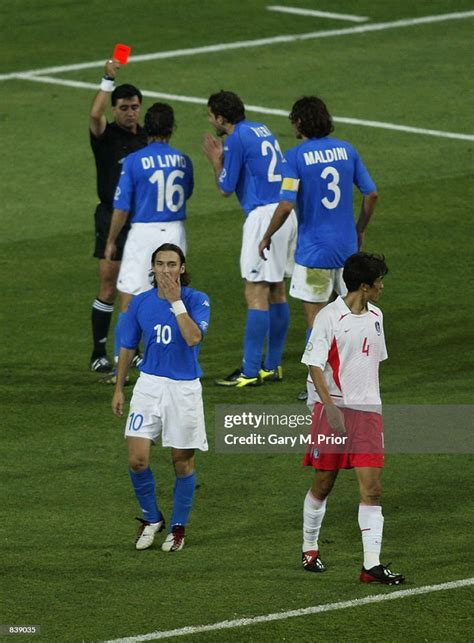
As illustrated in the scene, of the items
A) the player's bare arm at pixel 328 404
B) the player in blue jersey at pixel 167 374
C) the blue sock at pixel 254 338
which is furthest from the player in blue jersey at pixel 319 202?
the player's bare arm at pixel 328 404

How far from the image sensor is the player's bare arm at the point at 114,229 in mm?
15094

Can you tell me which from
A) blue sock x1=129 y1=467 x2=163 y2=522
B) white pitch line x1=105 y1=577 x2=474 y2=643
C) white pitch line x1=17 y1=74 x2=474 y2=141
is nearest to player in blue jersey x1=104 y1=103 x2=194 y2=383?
blue sock x1=129 y1=467 x2=163 y2=522

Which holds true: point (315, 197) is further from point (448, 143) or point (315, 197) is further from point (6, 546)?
point (448, 143)

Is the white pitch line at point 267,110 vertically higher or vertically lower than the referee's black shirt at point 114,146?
higher

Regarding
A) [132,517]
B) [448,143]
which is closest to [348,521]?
[132,517]

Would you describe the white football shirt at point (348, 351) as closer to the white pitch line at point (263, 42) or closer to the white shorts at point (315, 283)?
the white shorts at point (315, 283)

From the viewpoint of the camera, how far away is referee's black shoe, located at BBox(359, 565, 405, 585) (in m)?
10.7

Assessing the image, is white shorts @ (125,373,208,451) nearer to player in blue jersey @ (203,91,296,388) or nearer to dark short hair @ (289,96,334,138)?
dark short hair @ (289,96,334,138)

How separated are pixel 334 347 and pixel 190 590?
171 cm

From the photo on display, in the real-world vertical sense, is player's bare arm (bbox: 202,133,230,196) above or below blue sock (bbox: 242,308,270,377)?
above

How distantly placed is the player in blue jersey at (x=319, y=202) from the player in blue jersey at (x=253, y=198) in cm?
50

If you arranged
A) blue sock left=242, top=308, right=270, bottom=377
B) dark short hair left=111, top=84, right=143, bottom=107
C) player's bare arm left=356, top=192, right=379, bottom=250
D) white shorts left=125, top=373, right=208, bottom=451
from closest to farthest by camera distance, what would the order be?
white shorts left=125, top=373, right=208, bottom=451 → player's bare arm left=356, top=192, right=379, bottom=250 → blue sock left=242, top=308, right=270, bottom=377 → dark short hair left=111, top=84, right=143, bottom=107

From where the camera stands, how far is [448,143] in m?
23.8

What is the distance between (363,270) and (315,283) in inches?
158
